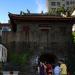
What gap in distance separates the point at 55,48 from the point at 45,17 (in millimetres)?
2746

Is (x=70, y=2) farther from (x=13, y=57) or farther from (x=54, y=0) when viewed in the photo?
(x=13, y=57)

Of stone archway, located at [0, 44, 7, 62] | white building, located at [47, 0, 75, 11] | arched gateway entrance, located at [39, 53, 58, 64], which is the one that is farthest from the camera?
white building, located at [47, 0, 75, 11]

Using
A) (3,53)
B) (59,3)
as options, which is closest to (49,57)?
(3,53)

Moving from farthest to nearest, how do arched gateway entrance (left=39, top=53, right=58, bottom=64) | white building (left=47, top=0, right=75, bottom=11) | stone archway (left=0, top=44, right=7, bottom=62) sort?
white building (left=47, top=0, right=75, bottom=11), arched gateway entrance (left=39, top=53, right=58, bottom=64), stone archway (left=0, top=44, right=7, bottom=62)

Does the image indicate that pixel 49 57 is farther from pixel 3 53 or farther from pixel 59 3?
pixel 59 3

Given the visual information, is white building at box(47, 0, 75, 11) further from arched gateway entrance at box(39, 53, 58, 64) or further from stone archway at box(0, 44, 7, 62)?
stone archway at box(0, 44, 7, 62)

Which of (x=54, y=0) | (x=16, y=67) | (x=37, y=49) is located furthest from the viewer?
(x=54, y=0)

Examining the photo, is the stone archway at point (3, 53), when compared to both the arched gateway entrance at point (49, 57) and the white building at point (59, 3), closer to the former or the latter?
the arched gateway entrance at point (49, 57)

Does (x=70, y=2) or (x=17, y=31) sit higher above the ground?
(x=70, y=2)

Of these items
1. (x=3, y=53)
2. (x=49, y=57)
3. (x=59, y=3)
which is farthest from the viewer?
(x=59, y=3)

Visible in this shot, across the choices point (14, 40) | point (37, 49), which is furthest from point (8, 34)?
point (37, 49)

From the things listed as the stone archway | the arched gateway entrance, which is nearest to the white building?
the arched gateway entrance

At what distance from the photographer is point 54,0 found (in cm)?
13988

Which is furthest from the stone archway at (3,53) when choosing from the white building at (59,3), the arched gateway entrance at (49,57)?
the white building at (59,3)
